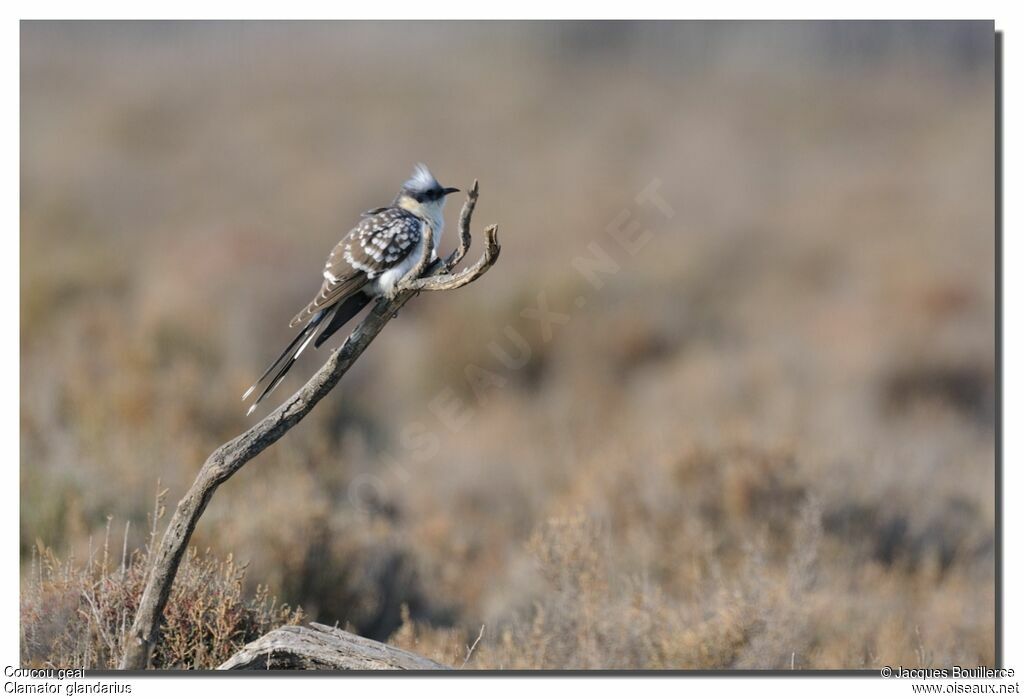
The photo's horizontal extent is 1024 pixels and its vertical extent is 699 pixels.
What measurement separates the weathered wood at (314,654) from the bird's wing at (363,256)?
97 centimetres

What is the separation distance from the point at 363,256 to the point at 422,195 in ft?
1.53

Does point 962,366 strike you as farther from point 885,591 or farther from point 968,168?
point 885,591

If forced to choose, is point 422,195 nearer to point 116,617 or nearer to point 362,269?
point 362,269

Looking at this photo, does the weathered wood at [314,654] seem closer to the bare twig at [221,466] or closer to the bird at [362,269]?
the bare twig at [221,466]

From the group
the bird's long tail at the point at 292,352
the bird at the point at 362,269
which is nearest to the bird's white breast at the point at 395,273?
the bird at the point at 362,269

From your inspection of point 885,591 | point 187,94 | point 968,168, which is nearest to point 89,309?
point 187,94

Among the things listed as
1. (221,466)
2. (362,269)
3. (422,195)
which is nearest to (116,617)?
(221,466)

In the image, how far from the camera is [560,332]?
10180mm

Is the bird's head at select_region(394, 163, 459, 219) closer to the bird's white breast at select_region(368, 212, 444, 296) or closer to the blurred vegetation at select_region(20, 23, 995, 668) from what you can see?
the bird's white breast at select_region(368, 212, 444, 296)

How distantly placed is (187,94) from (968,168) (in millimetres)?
8562

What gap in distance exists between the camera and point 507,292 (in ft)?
34.9

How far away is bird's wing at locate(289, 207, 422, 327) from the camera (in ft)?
10.9

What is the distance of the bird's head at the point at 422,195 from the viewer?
3693 millimetres

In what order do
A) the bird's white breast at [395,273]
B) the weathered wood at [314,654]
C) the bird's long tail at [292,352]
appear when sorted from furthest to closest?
the bird's white breast at [395,273]
the weathered wood at [314,654]
the bird's long tail at [292,352]
